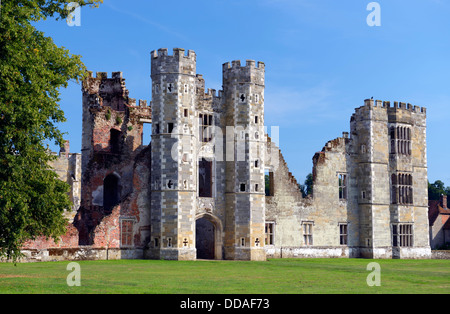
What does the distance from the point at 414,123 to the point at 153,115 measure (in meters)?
23.2

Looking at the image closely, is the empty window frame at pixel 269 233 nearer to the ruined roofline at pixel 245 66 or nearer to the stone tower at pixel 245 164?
the stone tower at pixel 245 164

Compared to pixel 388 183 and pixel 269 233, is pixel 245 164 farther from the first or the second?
pixel 388 183

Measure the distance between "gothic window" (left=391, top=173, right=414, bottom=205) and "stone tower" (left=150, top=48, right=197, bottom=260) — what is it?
18.3 m

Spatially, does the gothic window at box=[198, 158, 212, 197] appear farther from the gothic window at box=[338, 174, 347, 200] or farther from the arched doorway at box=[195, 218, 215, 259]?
the gothic window at box=[338, 174, 347, 200]

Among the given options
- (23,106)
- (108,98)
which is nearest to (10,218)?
(23,106)

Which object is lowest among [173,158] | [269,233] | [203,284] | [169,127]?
[203,284]

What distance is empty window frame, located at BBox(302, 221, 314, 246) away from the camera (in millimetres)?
47125

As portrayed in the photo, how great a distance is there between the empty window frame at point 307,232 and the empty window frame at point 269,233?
2.89 metres

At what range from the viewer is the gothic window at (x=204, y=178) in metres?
44.7

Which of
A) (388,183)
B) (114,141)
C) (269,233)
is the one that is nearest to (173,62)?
(114,141)

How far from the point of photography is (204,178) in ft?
149

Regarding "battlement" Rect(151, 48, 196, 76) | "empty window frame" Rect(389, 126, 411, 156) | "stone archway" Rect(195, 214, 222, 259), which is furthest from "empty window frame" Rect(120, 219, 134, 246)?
"empty window frame" Rect(389, 126, 411, 156)

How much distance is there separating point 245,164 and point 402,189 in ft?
51.6
